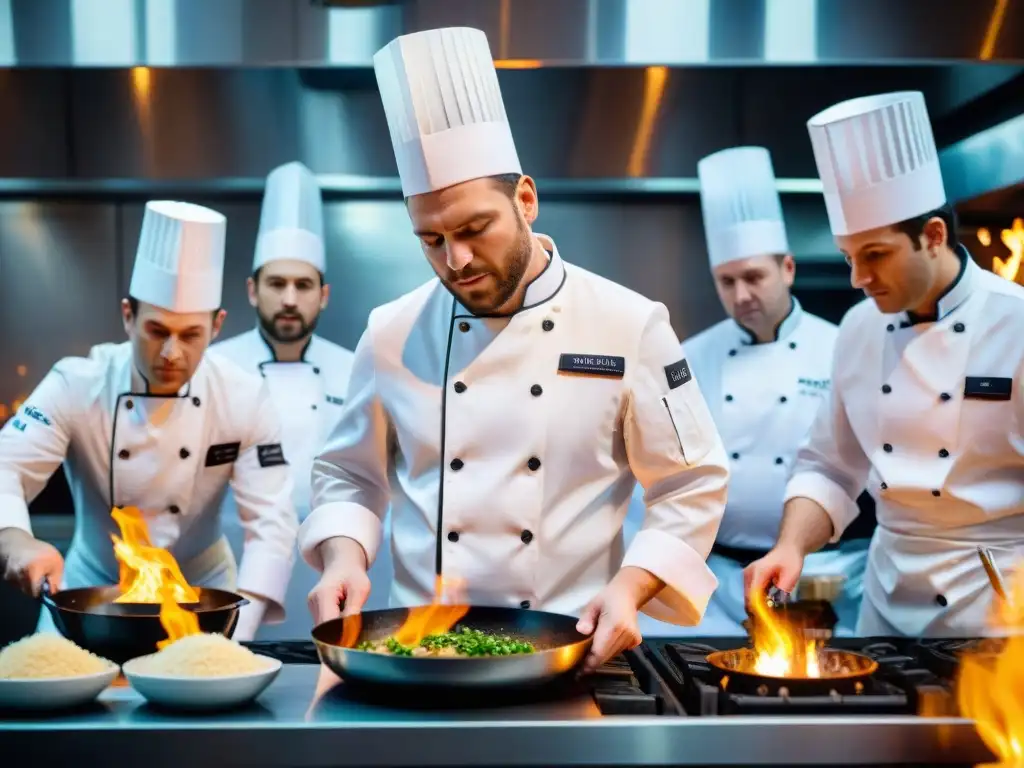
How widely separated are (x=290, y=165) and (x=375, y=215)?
49cm

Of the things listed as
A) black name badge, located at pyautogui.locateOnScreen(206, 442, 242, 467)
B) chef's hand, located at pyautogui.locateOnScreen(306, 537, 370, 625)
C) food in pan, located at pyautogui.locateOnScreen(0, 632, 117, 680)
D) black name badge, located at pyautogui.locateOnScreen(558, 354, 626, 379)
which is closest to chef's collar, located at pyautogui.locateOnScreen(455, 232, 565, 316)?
black name badge, located at pyautogui.locateOnScreen(558, 354, 626, 379)

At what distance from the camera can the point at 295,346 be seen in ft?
13.0

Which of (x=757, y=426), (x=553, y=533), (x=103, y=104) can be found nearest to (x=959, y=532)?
(x=553, y=533)

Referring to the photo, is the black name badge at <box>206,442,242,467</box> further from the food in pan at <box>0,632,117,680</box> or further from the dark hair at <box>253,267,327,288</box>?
the food in pan at <box>0,632,117,680</box>

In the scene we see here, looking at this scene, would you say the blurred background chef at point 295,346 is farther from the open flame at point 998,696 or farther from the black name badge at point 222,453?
the open flame at point 998,696

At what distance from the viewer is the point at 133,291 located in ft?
9.47

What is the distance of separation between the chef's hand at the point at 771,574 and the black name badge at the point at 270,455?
1465 millimetres

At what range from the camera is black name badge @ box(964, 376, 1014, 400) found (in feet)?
7.47

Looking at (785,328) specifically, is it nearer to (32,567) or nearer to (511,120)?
(511,120)

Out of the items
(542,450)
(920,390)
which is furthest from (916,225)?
(542,450)

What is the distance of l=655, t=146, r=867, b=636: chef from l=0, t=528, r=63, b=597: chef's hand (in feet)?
7.12

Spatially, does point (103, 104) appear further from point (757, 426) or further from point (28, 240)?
point (757, 426)

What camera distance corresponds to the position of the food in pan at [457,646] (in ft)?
4.63

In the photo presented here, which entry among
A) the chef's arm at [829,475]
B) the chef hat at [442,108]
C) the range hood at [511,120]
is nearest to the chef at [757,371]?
the range hood at [511,120]
